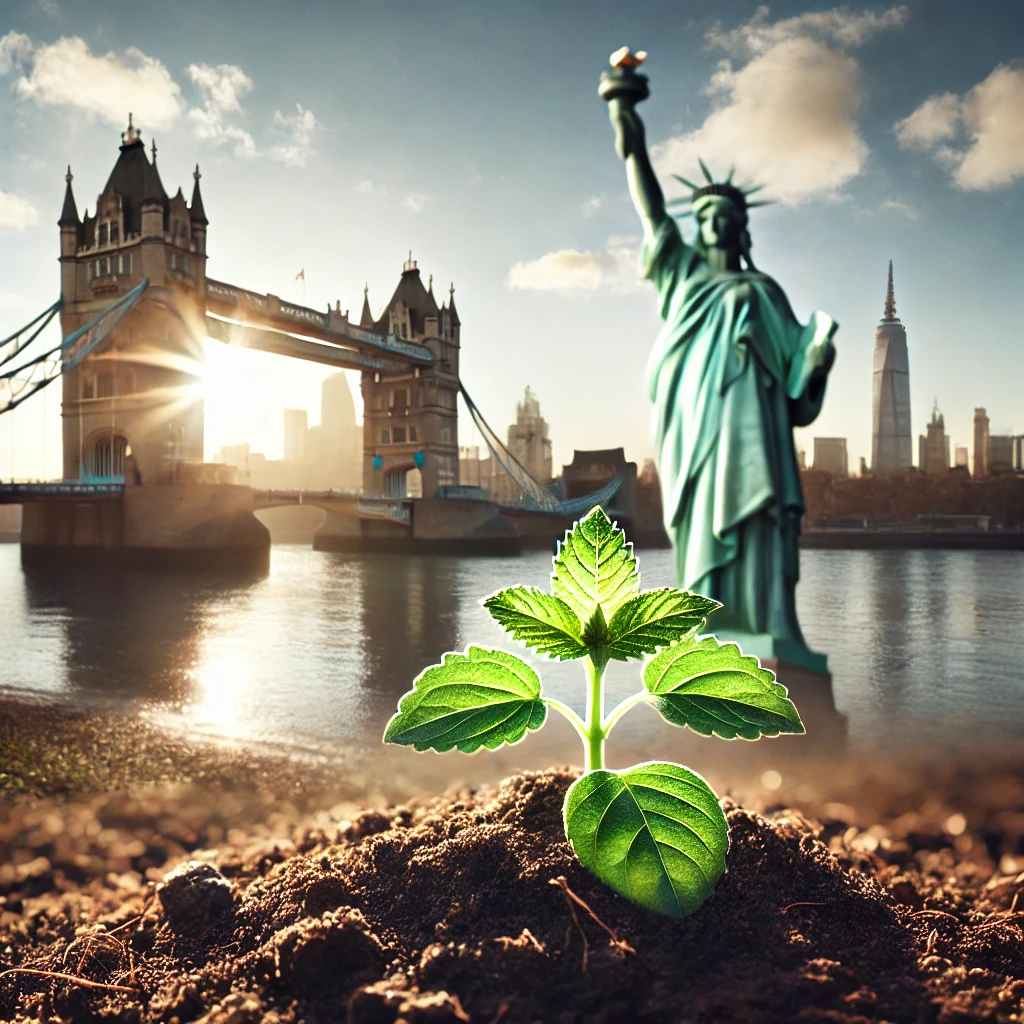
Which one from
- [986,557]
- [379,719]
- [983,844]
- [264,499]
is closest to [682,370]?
[379,719]

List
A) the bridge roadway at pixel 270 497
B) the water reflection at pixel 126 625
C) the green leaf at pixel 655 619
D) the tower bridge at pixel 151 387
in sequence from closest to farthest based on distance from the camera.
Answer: the green leaf at pixel 655 619
the water reflection at pixel 126 625
the bridge roadway at pixel 270 497
the tower bridge at pixel 151 387

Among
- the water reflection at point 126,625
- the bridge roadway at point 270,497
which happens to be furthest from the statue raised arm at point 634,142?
the bridge roadway at point 270,497

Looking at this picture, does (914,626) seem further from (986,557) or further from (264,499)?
(264,499)

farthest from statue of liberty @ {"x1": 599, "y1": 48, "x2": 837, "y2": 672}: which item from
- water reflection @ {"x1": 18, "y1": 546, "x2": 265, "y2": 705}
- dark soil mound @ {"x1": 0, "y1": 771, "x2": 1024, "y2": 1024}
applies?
dark soil mound @ {"x1": 0, "y1": 771, "x2": 1024, "y2": 1024}

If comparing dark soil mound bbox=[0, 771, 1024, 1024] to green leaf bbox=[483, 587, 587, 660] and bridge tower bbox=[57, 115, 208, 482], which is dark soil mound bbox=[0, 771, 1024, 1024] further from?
bridge tower bbox=[57, 115, 208, 482]

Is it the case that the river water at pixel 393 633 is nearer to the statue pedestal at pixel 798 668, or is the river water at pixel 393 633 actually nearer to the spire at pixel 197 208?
the statue pedestal at pixel 798 668

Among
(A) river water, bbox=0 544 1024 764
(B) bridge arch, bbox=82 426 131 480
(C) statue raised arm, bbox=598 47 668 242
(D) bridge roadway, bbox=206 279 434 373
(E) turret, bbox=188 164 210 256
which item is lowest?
(A) river water, bbox=0 544 1024 764
